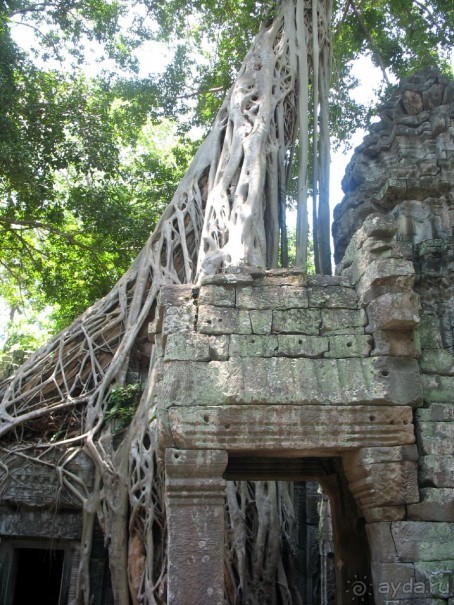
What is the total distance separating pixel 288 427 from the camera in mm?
3404

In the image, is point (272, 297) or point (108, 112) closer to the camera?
point (272, 297)

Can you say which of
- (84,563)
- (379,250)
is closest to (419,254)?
(379,250)

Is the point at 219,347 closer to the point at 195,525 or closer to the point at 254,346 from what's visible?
the point at 254,346

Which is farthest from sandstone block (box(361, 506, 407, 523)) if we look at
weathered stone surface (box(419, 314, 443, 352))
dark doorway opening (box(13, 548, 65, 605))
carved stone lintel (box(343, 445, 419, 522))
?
dark doorway opening (box(13, 548, 65, 605))

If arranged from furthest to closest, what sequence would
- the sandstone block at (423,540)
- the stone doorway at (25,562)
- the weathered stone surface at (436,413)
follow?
1. the stone doorway at (25,562)
2. the weathered stone surface at (436,413)
3. the sandstone block at (423,540)

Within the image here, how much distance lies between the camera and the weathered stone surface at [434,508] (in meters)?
3.33

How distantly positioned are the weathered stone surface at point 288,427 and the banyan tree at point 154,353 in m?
1.77

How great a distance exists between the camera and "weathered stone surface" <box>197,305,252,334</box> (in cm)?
363

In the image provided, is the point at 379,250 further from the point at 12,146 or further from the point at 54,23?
the point at 54,23

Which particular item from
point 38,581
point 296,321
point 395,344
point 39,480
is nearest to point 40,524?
point 39,480

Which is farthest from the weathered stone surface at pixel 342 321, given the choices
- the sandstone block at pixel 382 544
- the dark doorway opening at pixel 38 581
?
the dark doorway opening at pixel 38 581

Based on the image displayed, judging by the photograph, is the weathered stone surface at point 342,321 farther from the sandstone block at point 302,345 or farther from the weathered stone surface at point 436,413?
the weathered stone surface at point 436,413

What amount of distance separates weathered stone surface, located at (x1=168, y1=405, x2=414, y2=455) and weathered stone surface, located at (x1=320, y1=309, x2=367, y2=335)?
49 cm

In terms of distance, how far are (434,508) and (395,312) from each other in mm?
1102
